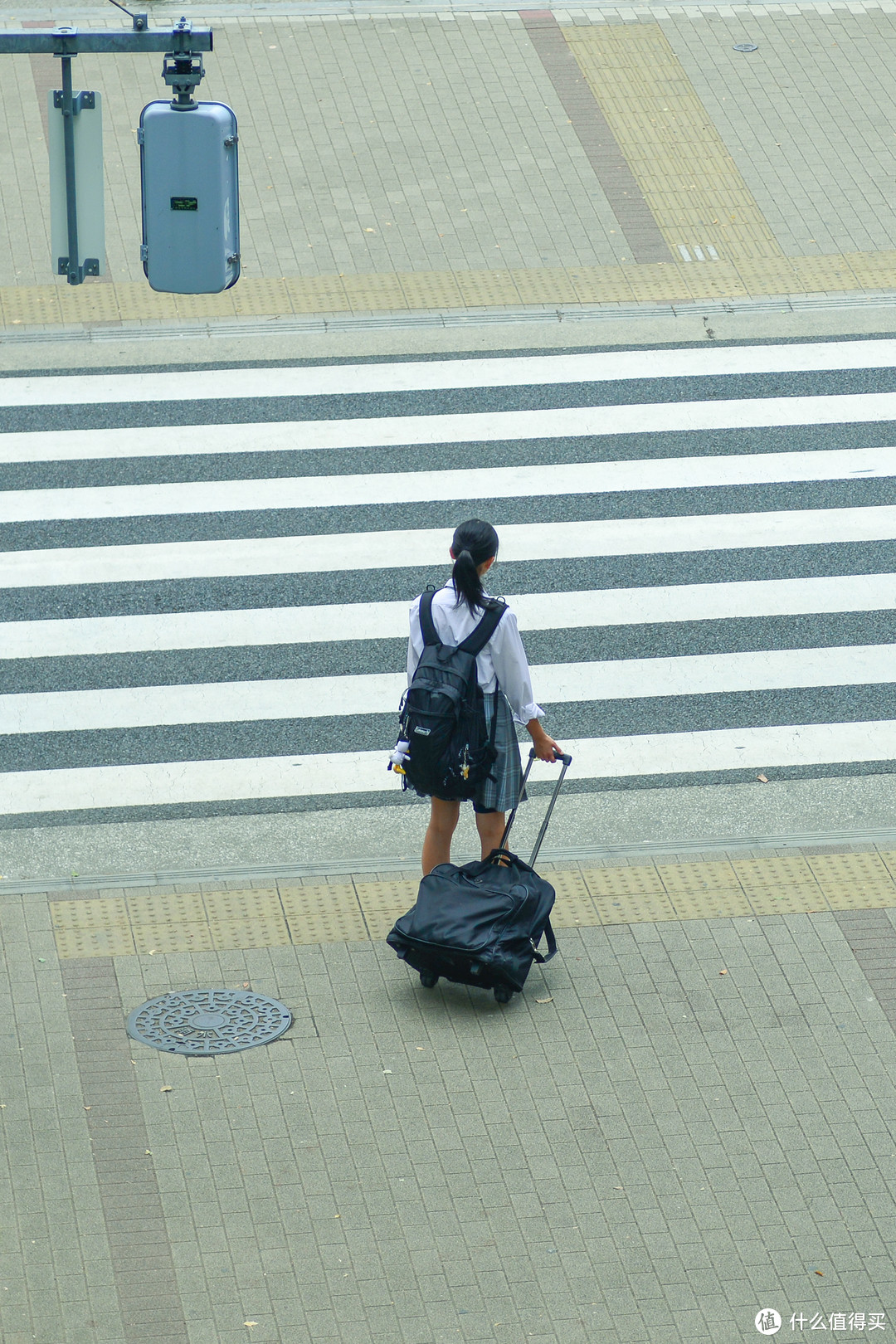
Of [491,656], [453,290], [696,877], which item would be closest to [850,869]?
[696,877]

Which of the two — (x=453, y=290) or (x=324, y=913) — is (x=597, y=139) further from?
(x=324, y=913)

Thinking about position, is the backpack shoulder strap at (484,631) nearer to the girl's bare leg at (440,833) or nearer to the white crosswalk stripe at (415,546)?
the girl's bare leg at (440,833)

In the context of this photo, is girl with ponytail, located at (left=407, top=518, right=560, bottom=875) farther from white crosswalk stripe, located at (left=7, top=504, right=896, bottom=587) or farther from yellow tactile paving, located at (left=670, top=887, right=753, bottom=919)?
white crosswalk stripe, located at (left=7, top=504, right=896, bottom=587)

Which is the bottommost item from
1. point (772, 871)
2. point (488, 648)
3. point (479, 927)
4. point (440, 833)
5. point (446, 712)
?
point (772, 871)

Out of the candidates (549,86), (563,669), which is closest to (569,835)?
(563,669)

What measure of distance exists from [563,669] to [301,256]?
533 centimetres

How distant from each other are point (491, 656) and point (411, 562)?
3.80 metres

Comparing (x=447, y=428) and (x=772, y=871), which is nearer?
(x=772, y=871)

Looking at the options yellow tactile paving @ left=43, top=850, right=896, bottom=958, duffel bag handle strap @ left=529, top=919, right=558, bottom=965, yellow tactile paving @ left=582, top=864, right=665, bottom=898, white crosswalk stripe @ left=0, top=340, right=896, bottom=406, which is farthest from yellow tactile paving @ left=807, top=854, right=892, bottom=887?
white crosswalk stripe @ left=0, top=340, right=896, bottom=406

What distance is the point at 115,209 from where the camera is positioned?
15031mm

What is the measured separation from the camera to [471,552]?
7480mm

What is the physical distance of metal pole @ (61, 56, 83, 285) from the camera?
7.93m

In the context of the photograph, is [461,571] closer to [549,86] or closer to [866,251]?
[866,251]

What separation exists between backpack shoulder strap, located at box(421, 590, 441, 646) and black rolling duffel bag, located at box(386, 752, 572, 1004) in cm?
94
